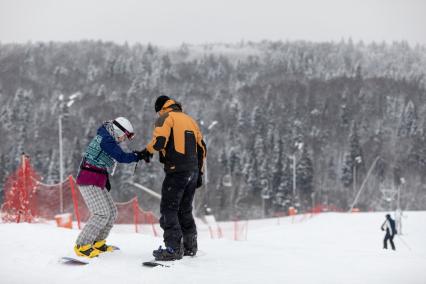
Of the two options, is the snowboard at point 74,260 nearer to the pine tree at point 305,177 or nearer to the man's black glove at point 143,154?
the man's black glove at point 143,154

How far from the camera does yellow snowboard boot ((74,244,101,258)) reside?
6.68 metres

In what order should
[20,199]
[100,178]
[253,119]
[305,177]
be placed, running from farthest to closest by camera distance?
[253,119]
[305,177]
[20,199]
[100,178]

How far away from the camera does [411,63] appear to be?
192250 millimetres

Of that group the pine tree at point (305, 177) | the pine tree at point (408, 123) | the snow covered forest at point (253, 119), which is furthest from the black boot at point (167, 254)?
the pine tree at point (408, 123)

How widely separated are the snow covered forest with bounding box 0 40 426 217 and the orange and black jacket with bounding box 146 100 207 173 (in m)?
51.5

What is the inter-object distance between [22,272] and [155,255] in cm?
150

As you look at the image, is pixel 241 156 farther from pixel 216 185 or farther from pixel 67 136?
pixel 67 136

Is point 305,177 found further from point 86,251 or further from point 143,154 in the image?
point 86,251

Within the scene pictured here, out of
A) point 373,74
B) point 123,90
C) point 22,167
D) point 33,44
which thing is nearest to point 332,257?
point 22,167

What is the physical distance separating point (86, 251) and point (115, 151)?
4.09 ft

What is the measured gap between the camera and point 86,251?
22.0 feet

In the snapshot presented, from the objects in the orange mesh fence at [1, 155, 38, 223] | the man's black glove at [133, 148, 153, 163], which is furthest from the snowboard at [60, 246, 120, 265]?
the orange mesh fence at [1, 155, 38, 223]

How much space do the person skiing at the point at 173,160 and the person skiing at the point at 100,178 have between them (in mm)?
333

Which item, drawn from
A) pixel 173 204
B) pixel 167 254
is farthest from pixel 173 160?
pixel 167 254
